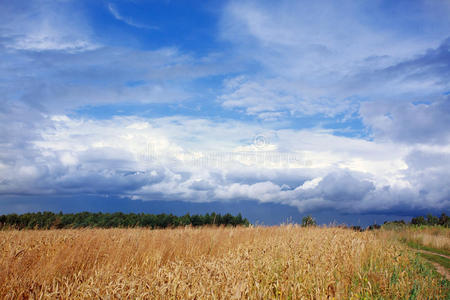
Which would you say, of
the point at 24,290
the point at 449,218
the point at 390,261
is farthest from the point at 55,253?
the point at 449,218

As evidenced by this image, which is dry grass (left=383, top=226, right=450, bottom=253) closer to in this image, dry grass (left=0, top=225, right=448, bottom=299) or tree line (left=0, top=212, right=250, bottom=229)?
dry grass (left=0, top=225, right=448, bottom=299)

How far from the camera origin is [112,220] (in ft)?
87.4

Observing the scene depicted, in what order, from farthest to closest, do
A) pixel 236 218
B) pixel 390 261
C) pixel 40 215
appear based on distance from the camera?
pixel 236 218
pixel 40 215
pixel 390 261

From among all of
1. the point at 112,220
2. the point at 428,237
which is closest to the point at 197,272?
the point at 428,237

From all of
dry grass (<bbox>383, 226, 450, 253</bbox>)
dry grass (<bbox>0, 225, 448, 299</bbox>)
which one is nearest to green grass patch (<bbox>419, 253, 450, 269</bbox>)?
dry grass (<bbox>383, 226, 450, 253</bbox>)

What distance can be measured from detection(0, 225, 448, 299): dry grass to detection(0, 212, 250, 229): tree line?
15.5 m

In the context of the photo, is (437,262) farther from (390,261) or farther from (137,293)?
(137,293)

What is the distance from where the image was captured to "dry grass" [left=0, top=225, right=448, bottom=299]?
438 cm

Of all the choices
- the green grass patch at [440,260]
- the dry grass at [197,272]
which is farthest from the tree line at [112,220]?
the dry grass at [197,272]

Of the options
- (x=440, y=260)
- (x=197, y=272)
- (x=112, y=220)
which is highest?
(x=197, y=272)

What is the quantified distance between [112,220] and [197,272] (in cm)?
2366

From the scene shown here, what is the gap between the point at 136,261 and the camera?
28.2 ft

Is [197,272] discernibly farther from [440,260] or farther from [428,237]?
[428,237]

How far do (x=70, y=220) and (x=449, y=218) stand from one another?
1471 inches
